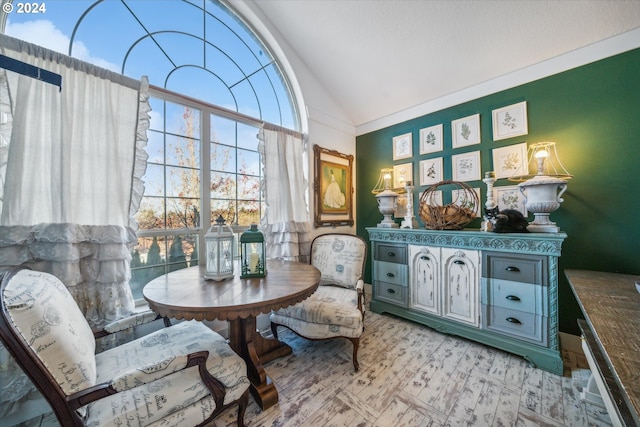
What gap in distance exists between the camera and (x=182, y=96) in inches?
81.9

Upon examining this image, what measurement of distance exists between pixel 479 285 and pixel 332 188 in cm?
200

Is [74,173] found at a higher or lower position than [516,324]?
higher

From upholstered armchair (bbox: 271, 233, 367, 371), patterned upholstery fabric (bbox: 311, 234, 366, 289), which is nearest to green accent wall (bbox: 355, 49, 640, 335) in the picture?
patterned upholstery fabric (bbox: 311, 234, 366, 289)

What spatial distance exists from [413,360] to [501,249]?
47.7 inches

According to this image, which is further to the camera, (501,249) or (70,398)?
(501,249)

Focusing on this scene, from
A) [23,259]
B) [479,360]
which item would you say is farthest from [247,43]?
[479,360]

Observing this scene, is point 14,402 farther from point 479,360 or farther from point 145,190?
point 479,360

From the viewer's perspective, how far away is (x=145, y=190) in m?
1.95

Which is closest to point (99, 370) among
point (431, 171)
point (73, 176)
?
point (73, 176)

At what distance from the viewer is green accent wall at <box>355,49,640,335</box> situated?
6.14 feet

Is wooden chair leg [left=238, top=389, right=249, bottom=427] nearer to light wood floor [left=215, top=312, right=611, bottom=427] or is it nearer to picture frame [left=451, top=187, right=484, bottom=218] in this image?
light wood floor [left=215, top=312, right=611, bottom=427]

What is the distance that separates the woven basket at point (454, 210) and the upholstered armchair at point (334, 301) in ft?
2.59

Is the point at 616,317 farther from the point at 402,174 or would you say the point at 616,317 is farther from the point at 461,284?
the point at 402,174

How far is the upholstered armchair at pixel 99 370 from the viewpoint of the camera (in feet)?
2.73
